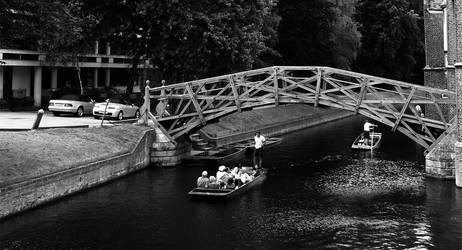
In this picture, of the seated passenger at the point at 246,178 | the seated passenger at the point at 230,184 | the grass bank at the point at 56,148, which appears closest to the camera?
the grass bank at the point at 56,148

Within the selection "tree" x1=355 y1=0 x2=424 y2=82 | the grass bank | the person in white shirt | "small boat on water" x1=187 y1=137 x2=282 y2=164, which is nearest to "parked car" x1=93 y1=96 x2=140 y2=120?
"small boat on water" x1=187 y1=137 x2=282 y2=164

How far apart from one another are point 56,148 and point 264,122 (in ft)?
99.7

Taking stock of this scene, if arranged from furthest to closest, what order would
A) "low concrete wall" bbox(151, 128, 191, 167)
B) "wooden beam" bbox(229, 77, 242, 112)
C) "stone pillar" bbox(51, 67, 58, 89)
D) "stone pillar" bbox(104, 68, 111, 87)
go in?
"stone pillar" bbox(104, 68, 111, 87) → "stone pillar" bbox(51, 67, 58, 89) → "low concrete wall" bbox(151, 128, 191, 167) → "wooden beam" bbox(229, 77, 242, 112)

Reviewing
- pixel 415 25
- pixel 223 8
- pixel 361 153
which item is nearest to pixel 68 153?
pixel 223 8

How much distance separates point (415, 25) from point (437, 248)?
68.4m

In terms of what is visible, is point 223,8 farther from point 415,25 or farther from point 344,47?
point 415,25

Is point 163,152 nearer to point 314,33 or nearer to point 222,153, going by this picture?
point 222,153

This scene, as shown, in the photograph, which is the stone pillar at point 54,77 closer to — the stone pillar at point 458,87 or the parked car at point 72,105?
the parked car at point 72,105

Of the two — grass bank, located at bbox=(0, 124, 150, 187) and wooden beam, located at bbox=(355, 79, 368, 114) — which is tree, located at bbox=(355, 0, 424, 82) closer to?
wooden beam, located at bbox=(355, 79, 368, 114)

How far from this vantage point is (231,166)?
110ft

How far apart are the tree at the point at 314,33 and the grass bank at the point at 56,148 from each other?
33.0 metres

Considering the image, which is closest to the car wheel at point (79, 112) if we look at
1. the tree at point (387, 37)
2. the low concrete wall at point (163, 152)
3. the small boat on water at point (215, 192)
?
the low concrete wall at point (163, 152)

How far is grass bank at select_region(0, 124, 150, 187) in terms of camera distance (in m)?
21.7

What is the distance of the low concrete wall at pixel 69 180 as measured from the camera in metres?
20.0
